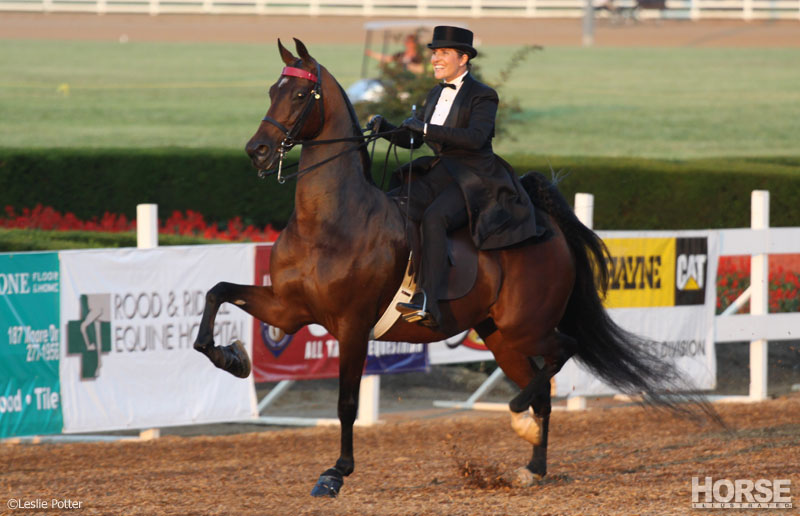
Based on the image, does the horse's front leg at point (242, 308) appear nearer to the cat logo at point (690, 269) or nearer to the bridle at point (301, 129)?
the bridle at point (301, 129)

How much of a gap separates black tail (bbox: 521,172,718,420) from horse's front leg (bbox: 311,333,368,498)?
1755mm

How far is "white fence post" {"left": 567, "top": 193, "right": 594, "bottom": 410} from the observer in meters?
10.2

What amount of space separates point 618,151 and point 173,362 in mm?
20444

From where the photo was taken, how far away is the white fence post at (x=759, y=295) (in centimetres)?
1094

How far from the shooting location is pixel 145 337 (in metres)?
8.84

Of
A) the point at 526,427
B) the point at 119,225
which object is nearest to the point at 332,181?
the point at 526,427

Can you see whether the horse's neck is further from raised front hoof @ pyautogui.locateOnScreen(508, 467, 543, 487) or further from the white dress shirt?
raised front hoof @ pyautogui.locateOnScreen(508, 467, 543, 487)

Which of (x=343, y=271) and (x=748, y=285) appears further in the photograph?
(x=748, y=285)

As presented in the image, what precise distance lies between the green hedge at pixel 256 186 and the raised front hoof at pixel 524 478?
8117 mm

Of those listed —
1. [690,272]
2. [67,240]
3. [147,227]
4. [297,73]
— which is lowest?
[690,272]

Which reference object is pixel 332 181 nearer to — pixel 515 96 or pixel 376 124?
pixel 376 124

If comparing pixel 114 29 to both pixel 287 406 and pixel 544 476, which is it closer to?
pixel 287 406

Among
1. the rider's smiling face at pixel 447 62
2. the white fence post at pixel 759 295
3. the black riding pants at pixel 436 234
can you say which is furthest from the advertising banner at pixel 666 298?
the rider's smiling face at pixel 447 62

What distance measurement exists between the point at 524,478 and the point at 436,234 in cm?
170
